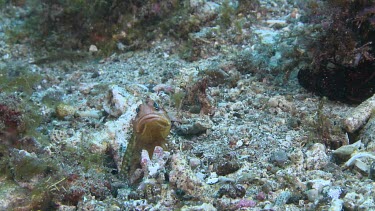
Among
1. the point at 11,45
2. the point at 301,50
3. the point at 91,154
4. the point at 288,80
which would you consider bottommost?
the point at 11,45

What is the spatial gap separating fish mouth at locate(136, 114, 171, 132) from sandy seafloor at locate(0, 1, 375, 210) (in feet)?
1.26

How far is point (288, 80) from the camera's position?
6055 millimetres

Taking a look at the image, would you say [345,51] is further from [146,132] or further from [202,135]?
[146,132]

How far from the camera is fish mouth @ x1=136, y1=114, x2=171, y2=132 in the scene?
430cm

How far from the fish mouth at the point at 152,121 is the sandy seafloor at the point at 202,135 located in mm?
385

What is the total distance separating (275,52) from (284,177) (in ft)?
11.0

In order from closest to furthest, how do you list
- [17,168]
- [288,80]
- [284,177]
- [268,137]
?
[284,177]
[17,168]
[268,137]
[288,80]

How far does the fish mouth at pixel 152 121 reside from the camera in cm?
430

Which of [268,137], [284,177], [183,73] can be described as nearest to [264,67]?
[183,73]

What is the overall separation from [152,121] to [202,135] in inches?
40.0

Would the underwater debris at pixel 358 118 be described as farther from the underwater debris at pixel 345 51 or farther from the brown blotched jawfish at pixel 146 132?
the brown blotched jawfish at pixel 146 132

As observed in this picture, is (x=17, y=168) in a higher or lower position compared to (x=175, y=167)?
lower

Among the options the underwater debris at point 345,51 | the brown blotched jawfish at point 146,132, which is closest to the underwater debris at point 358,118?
the underwater debris at point 345,51

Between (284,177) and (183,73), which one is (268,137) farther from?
(183,73)
